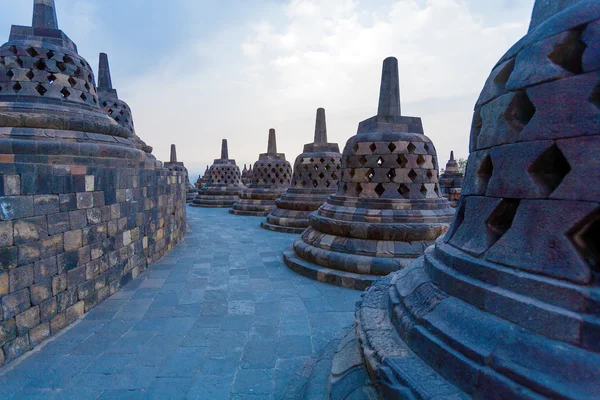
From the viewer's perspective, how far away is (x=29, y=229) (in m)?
3.23

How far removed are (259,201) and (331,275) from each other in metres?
9.09

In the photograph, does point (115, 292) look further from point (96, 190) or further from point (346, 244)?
point (346, 244)

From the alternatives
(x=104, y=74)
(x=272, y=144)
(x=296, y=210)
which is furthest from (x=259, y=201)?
(x=104, y=74)

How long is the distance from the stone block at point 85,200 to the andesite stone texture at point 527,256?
385 cm

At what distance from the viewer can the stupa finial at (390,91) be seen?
5621mm

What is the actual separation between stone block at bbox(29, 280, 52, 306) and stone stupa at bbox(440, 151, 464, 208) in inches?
202

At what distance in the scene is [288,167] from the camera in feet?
46.9

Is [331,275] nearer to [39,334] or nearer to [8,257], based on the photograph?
[39,334]

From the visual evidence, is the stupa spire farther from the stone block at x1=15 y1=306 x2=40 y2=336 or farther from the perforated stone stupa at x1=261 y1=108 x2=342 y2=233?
the stone block at x1=15 y1=306 x2=40 y2=336

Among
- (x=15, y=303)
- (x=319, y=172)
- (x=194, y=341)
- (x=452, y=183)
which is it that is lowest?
(x=194, y=341)

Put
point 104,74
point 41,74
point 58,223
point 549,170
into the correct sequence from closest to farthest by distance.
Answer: point 549,170
point 58,223
point 41,74
point 104,74

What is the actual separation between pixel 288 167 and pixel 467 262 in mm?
12807

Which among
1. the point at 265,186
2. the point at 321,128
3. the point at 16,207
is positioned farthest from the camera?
the point at 265,186

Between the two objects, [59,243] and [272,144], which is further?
[272,144]
